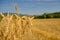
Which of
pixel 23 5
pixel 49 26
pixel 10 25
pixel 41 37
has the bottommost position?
pixel 41 37

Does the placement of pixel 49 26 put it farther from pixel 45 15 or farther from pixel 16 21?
pixel 16 21

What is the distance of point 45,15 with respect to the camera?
2295mm

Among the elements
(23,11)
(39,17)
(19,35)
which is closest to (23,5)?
(23,11)

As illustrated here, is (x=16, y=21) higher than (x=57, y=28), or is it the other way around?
(x=16, y=21)

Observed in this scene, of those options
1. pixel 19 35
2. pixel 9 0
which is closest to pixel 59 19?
pixel 9 0

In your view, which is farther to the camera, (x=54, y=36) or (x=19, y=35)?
(x=54, y=36)

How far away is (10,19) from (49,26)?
1.43m

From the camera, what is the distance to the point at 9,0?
2.27m

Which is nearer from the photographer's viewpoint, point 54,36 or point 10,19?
point 10,19

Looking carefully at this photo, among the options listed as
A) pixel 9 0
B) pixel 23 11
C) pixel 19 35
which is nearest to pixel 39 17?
pixel 23 11

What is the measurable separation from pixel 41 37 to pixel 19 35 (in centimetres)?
138

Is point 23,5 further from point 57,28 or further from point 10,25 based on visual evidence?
point 10,25

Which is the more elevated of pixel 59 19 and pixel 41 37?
pixel 59 19

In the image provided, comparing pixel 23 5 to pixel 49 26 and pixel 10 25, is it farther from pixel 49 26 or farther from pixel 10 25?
pixel 10 25
